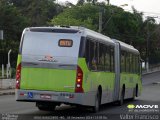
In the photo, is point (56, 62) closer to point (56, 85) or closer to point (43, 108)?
point (56, 85)

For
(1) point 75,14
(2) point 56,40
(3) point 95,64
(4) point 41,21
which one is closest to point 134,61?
(3) point 95,64

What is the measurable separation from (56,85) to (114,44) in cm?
649

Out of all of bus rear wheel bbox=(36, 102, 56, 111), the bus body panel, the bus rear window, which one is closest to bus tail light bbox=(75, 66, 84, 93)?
the bus body panel

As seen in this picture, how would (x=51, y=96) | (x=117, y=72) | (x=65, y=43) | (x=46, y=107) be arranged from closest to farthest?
(x=51, y=96), (x=65, y=43), (x=46, y=107), (x=117, y=72)

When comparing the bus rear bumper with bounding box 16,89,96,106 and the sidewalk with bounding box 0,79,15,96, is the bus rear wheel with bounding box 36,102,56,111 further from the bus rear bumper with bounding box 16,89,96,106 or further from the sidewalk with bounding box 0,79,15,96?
the sidewalk with bounding box 0,79,15,96

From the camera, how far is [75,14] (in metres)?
89.1

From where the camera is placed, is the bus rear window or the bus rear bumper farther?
the bus rear window

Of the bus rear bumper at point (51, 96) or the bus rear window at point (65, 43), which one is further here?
the bus rear window at point (65, 43)

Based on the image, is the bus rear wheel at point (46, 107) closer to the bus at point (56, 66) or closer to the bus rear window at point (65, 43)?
the bus at point (56, 66)

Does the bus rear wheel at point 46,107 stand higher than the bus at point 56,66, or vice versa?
the bus at point 56,66

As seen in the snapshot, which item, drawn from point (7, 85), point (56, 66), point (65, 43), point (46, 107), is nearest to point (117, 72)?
point (46, 107)

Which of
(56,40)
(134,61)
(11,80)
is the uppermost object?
(56,40)

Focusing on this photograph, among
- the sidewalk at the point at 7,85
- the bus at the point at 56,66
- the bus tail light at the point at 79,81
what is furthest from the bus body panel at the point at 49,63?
the sidewalk at the point at 7,85

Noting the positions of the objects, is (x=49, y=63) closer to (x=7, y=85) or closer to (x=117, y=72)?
(x=117, y=72)
